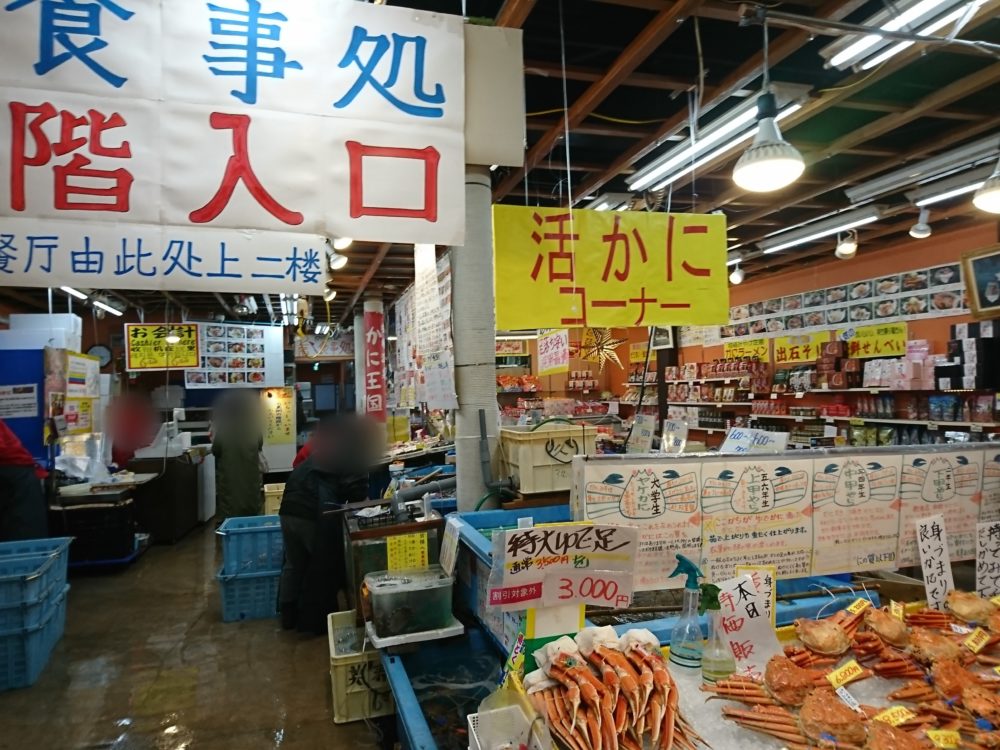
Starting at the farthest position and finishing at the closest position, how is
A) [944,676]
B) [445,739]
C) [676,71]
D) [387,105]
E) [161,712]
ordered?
[676,71]
[161,712]
[445,739]
[387,105]
[944,676]

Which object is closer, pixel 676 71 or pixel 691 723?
pixel 691 723

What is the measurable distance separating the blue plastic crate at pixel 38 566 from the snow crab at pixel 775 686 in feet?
14.3

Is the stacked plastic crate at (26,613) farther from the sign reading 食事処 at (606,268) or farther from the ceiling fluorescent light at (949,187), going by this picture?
the ceiling fluorescent light at (949,187)

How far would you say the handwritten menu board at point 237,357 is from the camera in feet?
36.1

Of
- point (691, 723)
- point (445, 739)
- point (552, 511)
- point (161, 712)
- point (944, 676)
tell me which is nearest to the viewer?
point (691, 723)

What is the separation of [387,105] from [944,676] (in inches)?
102

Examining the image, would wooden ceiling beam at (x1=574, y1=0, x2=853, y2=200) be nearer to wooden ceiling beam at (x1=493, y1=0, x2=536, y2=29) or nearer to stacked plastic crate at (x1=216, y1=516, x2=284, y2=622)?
wooden ceiling beam at (x1=493, y1=0, x2=536, y2=29)

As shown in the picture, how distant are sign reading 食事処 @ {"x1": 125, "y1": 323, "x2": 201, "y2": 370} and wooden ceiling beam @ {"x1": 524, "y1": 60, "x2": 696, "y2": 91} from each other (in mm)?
8585

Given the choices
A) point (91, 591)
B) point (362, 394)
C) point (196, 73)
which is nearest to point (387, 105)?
point (196, 73)

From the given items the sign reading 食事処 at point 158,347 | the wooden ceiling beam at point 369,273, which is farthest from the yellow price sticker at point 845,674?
the sign reading 食事処 at point 158,347

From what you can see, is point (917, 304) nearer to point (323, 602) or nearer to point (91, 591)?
point (323, 602)

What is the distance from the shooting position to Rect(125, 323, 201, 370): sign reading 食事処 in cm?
991

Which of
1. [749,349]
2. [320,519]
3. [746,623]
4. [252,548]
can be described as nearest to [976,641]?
[746,623]

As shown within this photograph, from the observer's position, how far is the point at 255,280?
200 cm
